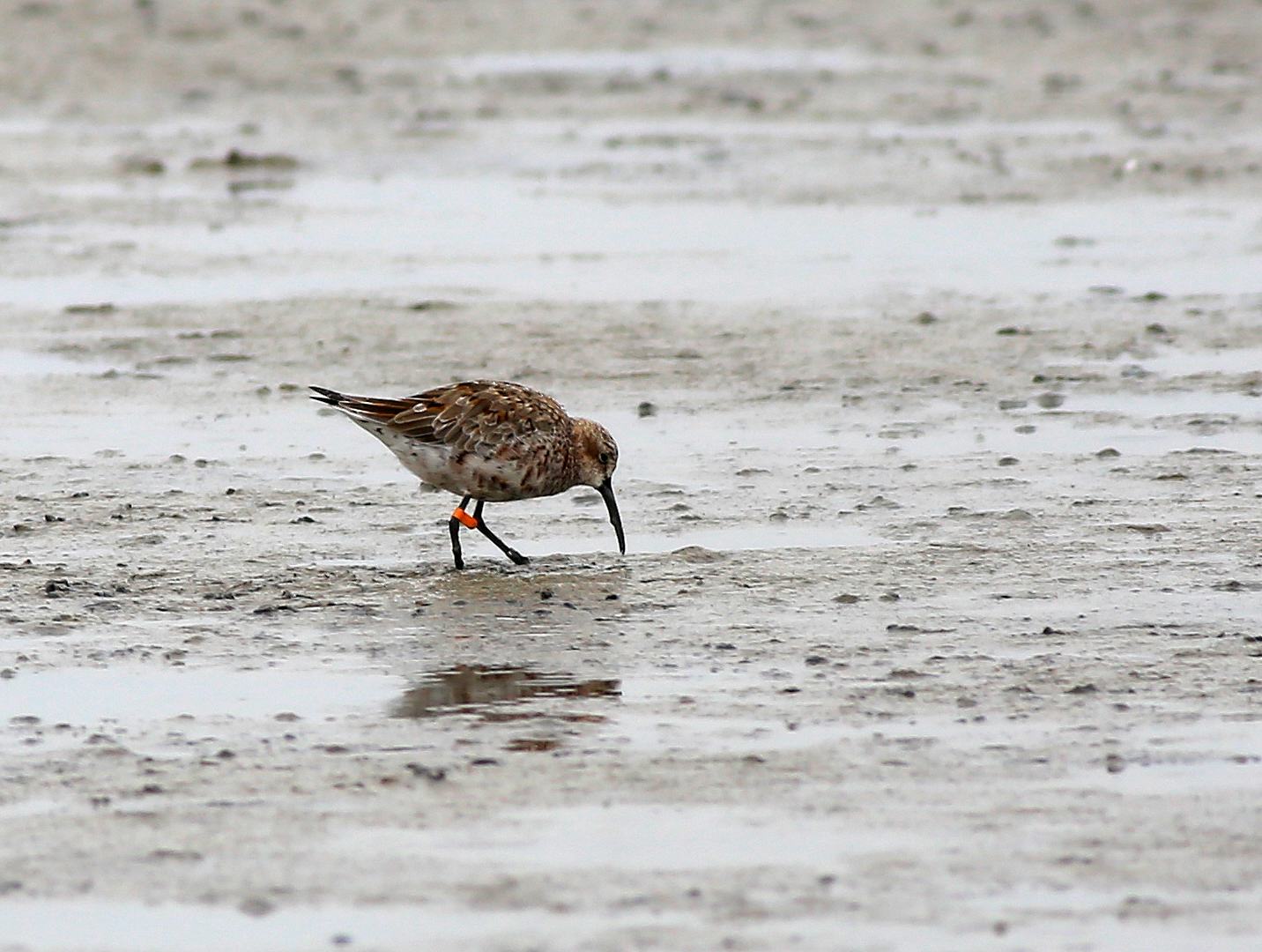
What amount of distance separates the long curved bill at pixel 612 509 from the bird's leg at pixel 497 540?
0.40 meters

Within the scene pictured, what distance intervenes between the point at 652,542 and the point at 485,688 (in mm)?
2235

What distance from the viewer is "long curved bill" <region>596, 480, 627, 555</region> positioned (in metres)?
10.0

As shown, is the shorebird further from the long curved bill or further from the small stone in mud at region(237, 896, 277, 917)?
the small stone in mud at region(237, 896, 277, 917)

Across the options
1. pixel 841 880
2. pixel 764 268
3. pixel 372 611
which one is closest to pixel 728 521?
pixel 372 611

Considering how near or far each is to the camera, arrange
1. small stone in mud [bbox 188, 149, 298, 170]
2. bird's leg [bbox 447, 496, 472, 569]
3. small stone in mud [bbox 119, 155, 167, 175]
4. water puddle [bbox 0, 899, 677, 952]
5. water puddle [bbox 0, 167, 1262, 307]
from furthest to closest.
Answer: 1. small stone in mud [bbox 188, 149, 298, 170]
2. small stone in mud [bbox 119, 155, 167, 175]
3. water puddle [bbox 0, 167, 1262, 307]
4. bird's leg [bbox 447, 496, 472, 569]
5. water puddle [bbox 0, 899, 677, 952]

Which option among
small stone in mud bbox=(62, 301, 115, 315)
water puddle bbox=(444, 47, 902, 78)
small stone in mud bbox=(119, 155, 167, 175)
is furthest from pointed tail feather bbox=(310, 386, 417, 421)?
water puddle bbox=(444, 47, 902, 78)

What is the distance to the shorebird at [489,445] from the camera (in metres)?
10.2

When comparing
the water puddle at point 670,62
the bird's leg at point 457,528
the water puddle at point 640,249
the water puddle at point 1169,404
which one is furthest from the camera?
the water puddle at point 670,62

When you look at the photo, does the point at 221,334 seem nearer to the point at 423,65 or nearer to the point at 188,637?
the point at 188,637

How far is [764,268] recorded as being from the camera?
16.6 metres

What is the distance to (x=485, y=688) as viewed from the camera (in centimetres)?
812

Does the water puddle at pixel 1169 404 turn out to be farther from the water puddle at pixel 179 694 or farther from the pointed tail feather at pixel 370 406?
the water puddle at pixel 179 694

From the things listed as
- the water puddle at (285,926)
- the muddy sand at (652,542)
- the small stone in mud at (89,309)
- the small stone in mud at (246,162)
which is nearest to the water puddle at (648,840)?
the muddy sand at (652,542)

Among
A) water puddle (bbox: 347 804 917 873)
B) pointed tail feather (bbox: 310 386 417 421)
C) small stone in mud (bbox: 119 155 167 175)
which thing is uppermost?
small stone in mud (bbox: 119 155 167 175)
